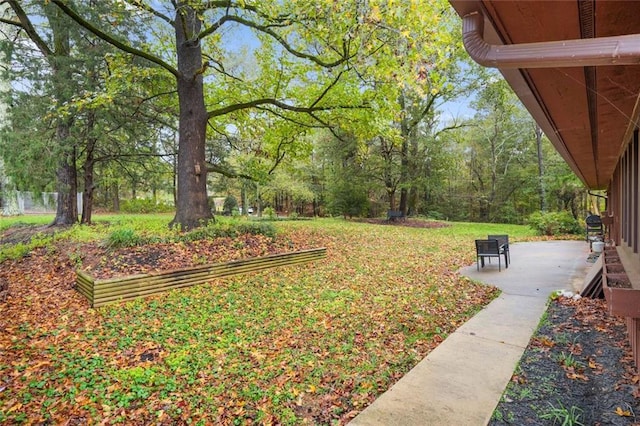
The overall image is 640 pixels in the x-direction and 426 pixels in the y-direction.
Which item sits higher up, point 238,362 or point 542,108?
point 542,108

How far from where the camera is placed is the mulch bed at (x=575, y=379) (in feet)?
7.90

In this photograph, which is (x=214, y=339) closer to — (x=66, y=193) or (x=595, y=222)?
(x=66, y=193)

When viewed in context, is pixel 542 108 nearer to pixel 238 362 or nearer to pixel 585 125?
pixel 585 125

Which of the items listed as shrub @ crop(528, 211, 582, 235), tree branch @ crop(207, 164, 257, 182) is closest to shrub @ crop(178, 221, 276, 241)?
tree branch @ crop(207, 164, 257, 182)

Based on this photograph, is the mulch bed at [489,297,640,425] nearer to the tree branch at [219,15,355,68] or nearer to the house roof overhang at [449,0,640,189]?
the house roof overhang at [449,0,640,189]

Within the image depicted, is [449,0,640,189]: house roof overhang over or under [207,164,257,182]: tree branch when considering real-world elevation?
under

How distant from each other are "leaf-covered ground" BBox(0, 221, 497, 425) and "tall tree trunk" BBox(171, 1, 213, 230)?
151cm

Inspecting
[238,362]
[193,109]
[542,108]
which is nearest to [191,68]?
[193,109]

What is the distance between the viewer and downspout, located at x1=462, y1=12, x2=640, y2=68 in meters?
1.32

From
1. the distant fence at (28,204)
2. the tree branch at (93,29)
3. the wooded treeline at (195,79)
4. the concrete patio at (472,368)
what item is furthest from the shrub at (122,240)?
the distant fence at (28,204)

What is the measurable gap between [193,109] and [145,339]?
5.72 meters

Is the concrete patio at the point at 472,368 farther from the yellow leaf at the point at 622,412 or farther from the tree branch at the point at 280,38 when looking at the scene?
the tree branch at the point at 280,38

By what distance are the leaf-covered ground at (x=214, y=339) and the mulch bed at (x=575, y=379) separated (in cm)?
→ 97

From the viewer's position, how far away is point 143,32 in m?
9.52
